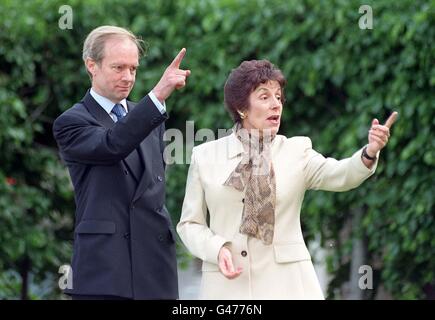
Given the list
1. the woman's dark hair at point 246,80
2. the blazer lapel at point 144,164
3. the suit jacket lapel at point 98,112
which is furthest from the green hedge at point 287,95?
the suit jacket lapel at point 98,112

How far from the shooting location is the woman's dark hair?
13.0ft

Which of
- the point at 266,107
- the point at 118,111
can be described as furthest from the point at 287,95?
the point at 266,107

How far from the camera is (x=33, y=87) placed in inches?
286

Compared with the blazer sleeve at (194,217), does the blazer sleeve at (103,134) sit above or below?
above

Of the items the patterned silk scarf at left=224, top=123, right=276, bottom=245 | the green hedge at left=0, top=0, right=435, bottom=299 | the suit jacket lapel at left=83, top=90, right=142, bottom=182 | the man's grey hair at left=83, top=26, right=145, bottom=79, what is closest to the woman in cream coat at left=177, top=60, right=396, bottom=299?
the patterned silk scarf at left=224, top=123, right=276, bottom=245

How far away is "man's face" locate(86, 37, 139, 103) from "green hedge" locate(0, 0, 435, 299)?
2087 mm

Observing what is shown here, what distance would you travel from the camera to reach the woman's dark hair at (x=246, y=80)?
13.0ft

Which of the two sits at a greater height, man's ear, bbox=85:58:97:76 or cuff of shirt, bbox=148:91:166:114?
man's ear, bbox=85:58:97:76

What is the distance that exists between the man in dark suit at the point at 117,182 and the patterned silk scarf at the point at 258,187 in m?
0.35

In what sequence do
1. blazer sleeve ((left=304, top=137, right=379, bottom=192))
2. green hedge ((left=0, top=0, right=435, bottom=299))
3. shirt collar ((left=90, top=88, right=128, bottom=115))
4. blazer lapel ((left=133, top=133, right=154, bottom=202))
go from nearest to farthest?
blazer sleeve ((left=304, top=137, right=379, bottom=192)) → blazer lapel ((left=133, top=133, right=154, bottom=202)) → shirt collar ((left=90, top=88, right=128, bottom=115)) → green hedge ((left=0, top=0, right=435, bottom=299))

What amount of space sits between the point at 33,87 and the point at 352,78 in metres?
2.35

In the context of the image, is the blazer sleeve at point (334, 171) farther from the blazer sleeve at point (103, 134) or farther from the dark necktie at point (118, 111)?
the dark necktie at point (118, 111)

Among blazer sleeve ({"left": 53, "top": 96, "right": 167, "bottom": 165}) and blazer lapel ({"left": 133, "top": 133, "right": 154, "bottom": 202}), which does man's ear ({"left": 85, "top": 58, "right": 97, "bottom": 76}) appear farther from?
blazer lapel ({"left": 133, "top": 133, "right": 154, "bottom": 202})
